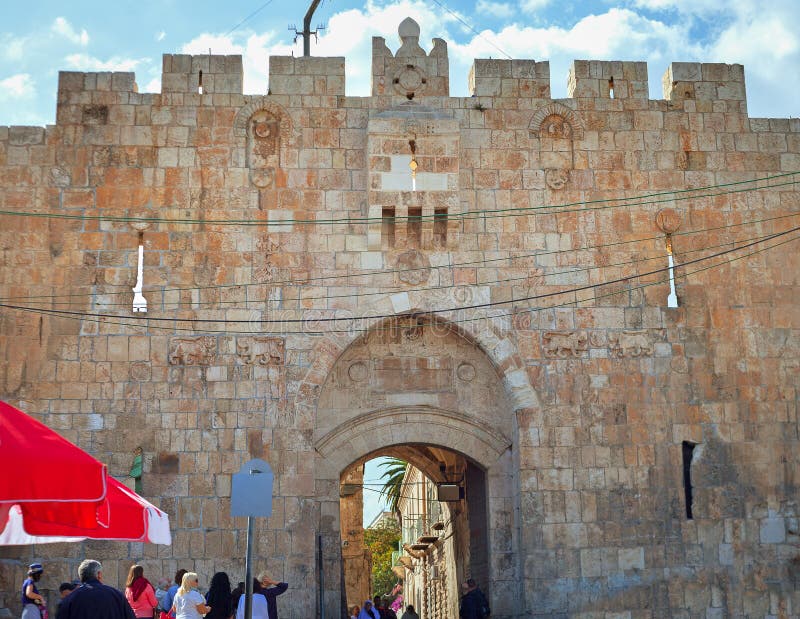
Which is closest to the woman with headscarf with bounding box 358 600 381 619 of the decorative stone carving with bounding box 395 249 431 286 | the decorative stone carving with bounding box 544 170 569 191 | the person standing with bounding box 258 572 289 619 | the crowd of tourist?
the crowd of tourist

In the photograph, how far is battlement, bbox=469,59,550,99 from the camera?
13492mm

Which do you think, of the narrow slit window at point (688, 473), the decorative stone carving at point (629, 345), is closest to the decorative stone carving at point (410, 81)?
the decorative stone carving at point (629, 345)

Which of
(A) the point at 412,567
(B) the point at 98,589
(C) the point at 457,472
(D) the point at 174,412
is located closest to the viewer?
(B) the point at 98,589

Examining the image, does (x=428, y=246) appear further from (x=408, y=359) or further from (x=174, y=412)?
(x=174, y=412)

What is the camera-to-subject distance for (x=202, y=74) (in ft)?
43.5

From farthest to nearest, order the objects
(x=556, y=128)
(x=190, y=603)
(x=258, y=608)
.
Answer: (x=556, y=128), (x=258, y=608), (x=190, y=603)

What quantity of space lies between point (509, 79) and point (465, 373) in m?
3.77

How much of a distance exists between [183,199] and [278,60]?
215cm

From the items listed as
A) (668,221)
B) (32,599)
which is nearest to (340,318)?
(668,221)

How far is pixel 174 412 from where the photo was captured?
40.5 feet

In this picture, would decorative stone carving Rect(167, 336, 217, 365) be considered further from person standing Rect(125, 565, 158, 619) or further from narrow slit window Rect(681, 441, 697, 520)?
narrow slit window Rect(681, 441, 697, 520)

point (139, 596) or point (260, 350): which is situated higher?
point (260, 350)

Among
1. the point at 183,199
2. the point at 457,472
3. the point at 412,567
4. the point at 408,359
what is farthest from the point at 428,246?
the point at 412,567

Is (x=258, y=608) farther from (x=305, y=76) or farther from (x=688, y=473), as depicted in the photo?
(x=305, y=76)
